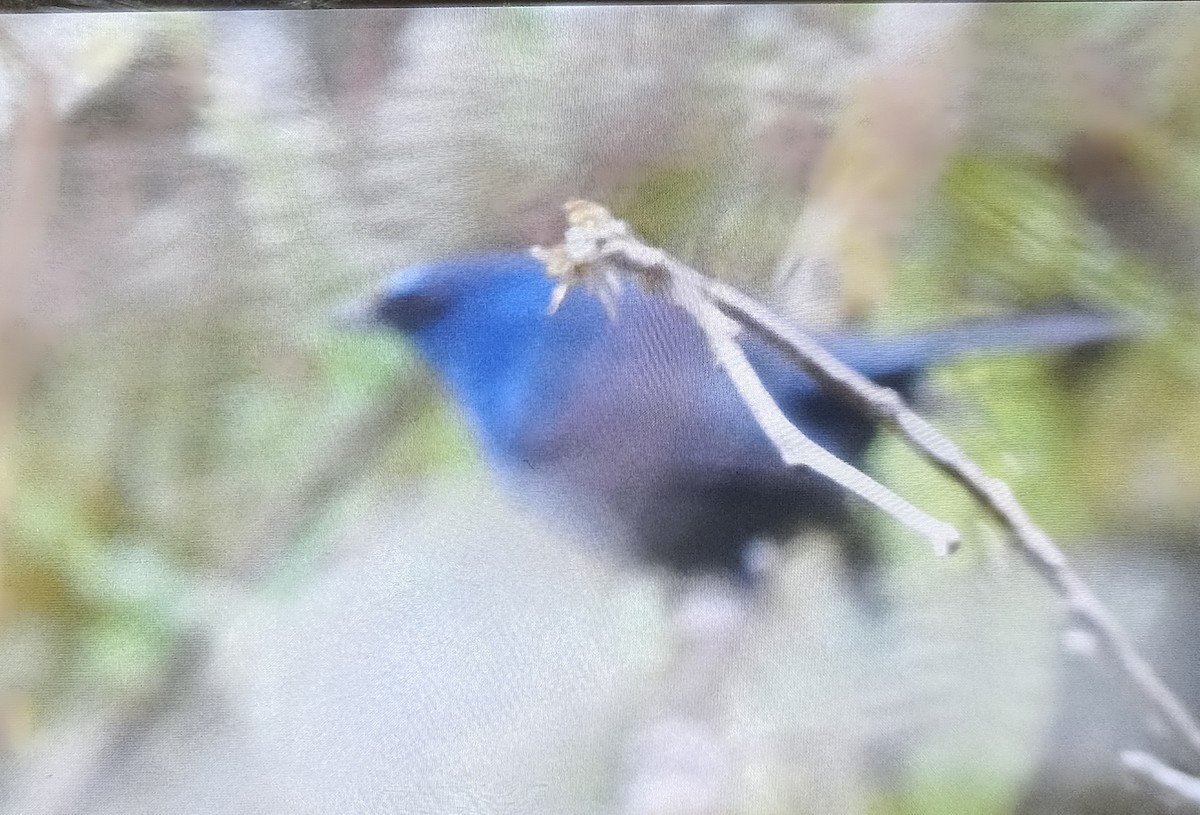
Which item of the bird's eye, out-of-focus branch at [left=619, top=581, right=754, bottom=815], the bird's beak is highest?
the bird's beak

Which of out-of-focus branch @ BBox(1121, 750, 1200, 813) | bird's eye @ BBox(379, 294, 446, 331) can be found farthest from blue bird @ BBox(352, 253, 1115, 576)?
out-of-focus branch @ BBox(1121, 750, 1200, 813)

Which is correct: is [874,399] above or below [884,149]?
below

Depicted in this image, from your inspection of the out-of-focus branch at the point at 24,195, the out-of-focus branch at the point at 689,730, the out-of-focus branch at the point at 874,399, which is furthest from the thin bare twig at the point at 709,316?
the out-of-focus branch at the point at 24,195

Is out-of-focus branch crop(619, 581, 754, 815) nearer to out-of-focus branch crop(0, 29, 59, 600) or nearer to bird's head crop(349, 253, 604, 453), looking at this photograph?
bird's head crop(349, 253, 604, 453)

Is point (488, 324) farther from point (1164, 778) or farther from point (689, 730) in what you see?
point (1164, 778)

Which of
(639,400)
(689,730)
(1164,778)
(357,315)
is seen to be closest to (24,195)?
(357,315)

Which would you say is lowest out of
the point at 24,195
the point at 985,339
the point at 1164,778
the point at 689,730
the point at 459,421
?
the point at 1164,778

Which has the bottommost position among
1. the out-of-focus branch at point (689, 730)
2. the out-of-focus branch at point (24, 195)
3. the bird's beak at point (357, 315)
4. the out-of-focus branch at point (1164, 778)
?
the out-of-focus branch at point (1164, 778)

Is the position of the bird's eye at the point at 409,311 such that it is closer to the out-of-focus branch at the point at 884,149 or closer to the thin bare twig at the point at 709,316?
the thin bare twig at the point at 709,316
